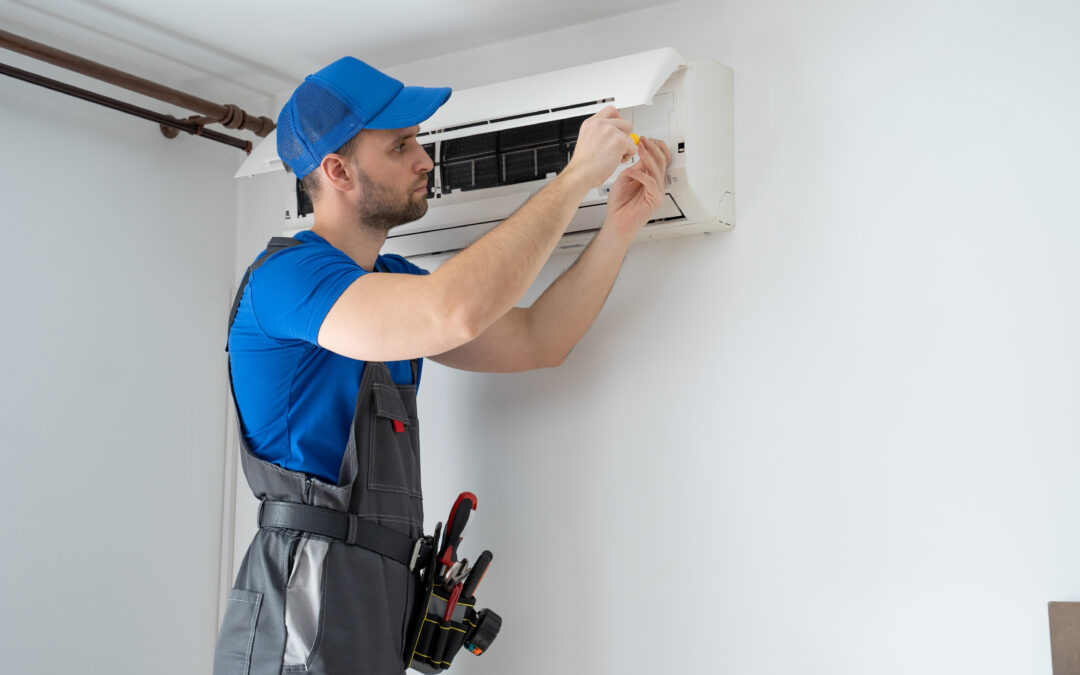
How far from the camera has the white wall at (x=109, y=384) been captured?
196cm

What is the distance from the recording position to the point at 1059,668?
1.38 metres

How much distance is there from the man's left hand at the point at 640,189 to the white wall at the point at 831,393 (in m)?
0.19

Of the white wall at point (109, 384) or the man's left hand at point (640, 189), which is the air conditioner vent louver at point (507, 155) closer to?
the man's left hand at point (640, 189)

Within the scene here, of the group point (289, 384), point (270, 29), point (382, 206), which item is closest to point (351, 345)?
point (289, 384)

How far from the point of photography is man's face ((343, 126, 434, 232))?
1556mm

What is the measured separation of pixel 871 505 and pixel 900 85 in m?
0.74

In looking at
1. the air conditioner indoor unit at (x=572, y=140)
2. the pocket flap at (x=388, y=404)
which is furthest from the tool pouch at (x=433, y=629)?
the air conditioner indoor unit at (x=572, y=140)

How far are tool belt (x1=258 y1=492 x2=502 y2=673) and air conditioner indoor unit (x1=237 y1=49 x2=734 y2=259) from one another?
0.59 m

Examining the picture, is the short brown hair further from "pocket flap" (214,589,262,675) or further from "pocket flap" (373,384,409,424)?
"pocket flap" (214,589,262,675)

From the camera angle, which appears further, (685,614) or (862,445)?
(685,614)

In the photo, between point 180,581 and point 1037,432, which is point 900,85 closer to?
point 1037,432

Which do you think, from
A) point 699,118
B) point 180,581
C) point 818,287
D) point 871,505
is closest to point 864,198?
point 818,287

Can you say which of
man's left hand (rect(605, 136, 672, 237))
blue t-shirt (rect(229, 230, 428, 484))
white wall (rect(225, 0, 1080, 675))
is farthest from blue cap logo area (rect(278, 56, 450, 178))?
white wall (rect(225, 0, 1080, 675))

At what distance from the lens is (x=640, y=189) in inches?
65.4
